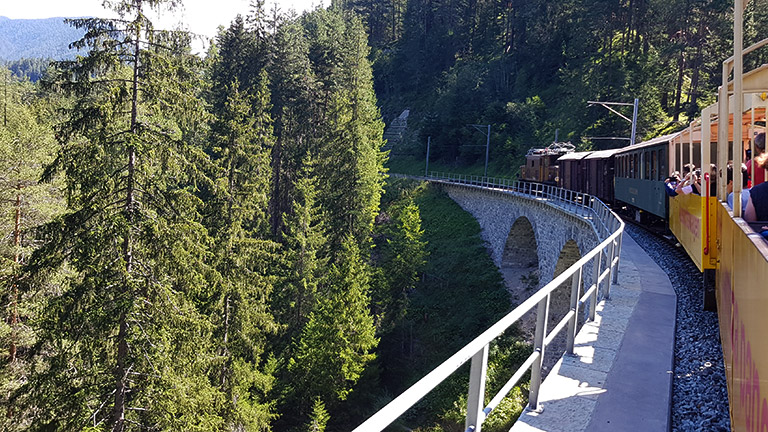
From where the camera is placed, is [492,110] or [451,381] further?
[492,110]

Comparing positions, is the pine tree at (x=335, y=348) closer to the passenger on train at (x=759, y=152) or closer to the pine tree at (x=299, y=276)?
the pine tree at (x=299, y=276)

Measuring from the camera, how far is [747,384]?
3299 millimetres

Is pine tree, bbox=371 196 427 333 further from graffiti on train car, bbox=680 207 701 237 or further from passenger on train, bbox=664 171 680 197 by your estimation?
graffiti on train car, bbox=680 207 701 237

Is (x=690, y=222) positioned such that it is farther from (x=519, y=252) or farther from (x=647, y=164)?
(x=519, y=252)

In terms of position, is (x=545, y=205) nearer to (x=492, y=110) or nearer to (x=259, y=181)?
(x=259, y=181)

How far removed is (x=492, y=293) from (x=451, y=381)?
1009 cm

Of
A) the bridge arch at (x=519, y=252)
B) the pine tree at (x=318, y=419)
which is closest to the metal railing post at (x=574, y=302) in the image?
the pine tree at (x=318, y=419)

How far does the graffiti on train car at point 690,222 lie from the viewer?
9.88 m

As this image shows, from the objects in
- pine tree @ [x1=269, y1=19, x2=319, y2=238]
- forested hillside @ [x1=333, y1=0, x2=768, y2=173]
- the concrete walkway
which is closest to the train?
the concrete walkway

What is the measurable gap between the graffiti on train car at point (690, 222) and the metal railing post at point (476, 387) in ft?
26.9

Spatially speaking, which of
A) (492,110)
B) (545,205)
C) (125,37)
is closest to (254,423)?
(125,37)

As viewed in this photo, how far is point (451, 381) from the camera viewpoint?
2469 centimetres

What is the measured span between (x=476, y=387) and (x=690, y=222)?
9463mm

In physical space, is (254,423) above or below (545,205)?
below
